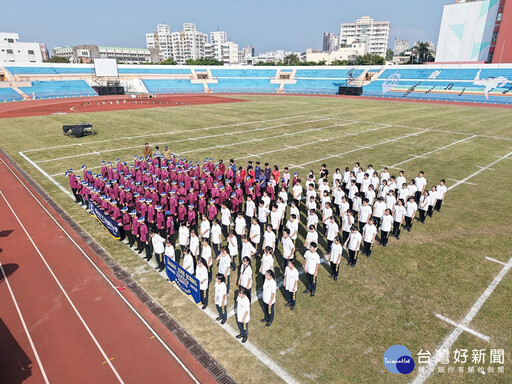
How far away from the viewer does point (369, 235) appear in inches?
411

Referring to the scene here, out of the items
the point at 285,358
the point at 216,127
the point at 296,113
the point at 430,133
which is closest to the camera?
the point at 285,358

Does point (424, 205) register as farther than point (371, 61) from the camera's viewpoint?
No

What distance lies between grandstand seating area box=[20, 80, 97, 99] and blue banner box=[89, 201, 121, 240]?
59.1 metres

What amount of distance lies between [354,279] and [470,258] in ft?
14.7

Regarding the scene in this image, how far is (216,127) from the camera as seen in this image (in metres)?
32.7

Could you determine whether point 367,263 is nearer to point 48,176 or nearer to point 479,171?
point 479,171

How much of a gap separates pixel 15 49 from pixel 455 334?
137092mm

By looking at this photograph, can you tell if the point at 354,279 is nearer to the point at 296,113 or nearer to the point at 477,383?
the point at 477,383

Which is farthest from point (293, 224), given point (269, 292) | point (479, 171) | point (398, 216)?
point (479, 171)

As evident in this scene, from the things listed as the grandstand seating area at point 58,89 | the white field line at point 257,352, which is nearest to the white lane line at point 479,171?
the white field line at point 257,352

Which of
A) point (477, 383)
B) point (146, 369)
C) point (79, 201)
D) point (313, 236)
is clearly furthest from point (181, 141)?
point (477, 383)

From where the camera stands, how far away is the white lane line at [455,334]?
6.76 m

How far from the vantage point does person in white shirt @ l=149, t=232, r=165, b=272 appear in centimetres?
981

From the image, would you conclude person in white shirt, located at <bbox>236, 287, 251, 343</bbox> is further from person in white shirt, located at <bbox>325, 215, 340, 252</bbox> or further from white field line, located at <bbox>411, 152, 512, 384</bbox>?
person in white shirt, located at <bbox>325, 215, 340, 252</bbox>
